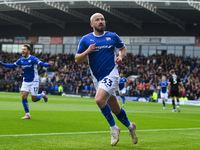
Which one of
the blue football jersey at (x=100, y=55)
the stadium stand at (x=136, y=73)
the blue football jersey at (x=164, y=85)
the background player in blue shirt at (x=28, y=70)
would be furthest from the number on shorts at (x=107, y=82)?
the stadium stand at (x=136, y=73)

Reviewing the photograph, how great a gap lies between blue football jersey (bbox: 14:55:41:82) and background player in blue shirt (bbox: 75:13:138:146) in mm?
6027

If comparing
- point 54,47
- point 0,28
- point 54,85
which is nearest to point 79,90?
point 54,85

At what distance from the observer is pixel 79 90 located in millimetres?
44469

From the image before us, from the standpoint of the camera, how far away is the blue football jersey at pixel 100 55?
712 centimetres

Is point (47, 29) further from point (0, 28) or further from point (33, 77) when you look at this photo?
point (33, 77)

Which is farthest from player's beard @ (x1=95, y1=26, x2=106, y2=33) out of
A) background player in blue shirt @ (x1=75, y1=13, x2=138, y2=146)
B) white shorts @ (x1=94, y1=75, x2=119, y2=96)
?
white shorts @ (x1=94, y1=75, x2=119, y2=96)

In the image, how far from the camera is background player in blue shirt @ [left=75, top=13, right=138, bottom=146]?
6934mm

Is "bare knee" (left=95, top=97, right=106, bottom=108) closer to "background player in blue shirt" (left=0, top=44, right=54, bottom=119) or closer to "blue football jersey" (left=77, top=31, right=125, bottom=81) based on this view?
"blue football jersey" (left=77, top=31, right=125, bottom=81)

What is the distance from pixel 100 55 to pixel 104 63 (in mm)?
175

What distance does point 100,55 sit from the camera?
7137mm

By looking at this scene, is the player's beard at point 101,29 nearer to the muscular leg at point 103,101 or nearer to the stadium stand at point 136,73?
the muscular leg at point 103,101

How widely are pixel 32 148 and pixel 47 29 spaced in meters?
56.3

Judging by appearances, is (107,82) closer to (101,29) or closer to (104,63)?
(104,63)

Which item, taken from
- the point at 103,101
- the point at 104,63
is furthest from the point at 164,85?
the point at 103,101
